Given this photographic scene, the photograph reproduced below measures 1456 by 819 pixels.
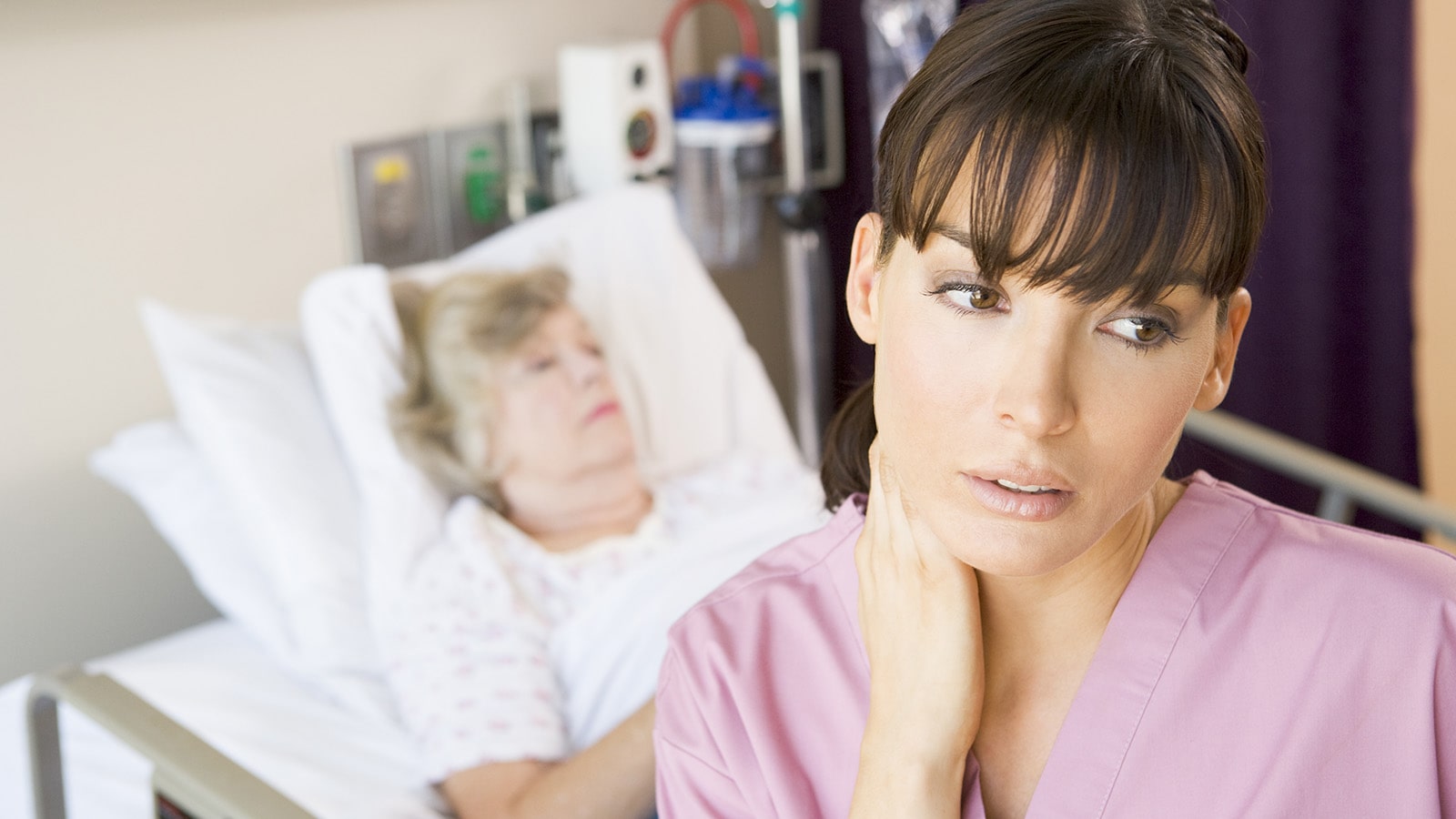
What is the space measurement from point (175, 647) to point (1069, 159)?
4.98ft

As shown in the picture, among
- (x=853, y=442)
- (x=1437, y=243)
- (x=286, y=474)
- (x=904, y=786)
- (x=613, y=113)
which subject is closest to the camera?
(x=904, y=786)

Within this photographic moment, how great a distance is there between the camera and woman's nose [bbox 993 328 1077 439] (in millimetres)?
873

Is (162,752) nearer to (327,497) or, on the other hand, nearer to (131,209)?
(327,497)

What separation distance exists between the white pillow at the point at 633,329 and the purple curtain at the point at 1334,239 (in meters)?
0.74

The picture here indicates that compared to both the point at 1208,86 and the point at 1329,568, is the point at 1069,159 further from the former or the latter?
the point at 1329,568

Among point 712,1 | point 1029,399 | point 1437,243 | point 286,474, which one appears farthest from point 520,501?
point 1437,243

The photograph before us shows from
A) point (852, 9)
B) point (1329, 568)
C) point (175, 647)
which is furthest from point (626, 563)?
point (852, 9)

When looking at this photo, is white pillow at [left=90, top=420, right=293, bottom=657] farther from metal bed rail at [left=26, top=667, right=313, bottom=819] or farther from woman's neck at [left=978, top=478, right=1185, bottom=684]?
woman's neck at [left=978, top=478, right=1185, bottom=684]

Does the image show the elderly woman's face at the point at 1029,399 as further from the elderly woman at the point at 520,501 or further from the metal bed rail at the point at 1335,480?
the metal bed rail at the point at 1335,480

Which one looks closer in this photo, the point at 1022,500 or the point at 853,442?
the point at 1022,500

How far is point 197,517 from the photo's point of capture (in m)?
1.98

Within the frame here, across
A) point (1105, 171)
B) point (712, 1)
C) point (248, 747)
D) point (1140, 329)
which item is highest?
point (712, 1)

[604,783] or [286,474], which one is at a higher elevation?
[286,474]

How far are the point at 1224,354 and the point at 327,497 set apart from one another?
4.34 feet
